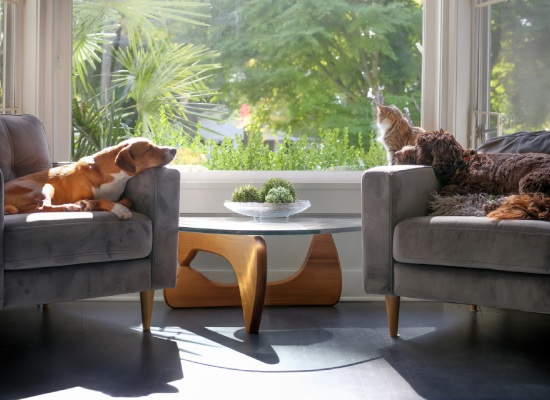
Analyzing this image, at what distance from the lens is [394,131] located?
379 centimetres

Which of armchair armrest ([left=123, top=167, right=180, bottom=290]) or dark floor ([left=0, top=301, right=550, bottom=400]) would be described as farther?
armchair armrest ([left=123, top=167, right=180, bottom=290])

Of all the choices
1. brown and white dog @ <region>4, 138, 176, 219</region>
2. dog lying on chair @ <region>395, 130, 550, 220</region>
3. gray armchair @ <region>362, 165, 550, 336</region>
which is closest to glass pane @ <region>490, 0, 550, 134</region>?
dog lying on chair @ <region>395, 130, 550, 220</region>

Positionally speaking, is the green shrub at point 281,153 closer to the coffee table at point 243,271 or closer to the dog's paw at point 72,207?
the coffee table at point 243,271

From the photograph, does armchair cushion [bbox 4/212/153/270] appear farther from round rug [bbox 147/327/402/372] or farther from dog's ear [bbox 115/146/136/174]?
round rug [bbox 147/327/402/372]

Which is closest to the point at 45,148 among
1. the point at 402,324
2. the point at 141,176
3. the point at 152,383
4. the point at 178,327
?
the point at 141,176

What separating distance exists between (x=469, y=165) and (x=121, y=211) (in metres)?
1.39

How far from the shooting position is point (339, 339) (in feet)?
10.6

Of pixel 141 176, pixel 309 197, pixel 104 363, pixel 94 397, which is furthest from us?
pixel 309 197

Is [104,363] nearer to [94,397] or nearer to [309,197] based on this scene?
[94,397]

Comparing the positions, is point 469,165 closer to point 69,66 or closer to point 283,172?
point 283,172

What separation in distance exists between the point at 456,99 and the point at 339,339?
1.56m

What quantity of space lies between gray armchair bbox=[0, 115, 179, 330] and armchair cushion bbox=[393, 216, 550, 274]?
0.89 metres

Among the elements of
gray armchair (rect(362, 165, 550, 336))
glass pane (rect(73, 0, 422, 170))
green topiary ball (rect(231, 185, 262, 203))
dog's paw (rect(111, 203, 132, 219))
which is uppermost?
glass pane (rect(73, 0, 422, 170))

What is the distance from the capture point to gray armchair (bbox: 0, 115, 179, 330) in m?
2.76
